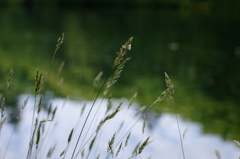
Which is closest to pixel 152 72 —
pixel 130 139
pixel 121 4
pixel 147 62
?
pixel 147 62

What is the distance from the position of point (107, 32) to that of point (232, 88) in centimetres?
1611

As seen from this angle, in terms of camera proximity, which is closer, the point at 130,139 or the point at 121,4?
the point at 130,139

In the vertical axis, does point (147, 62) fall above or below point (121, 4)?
below

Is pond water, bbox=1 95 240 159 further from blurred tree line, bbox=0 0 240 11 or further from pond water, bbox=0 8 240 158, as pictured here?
blurred tree line, bbox=0 0 240 11

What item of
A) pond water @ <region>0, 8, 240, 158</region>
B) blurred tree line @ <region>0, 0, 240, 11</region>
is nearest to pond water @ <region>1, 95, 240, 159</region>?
pond water @ <region>0, 8, 240, 158</region>

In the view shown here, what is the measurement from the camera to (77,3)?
5294 cm

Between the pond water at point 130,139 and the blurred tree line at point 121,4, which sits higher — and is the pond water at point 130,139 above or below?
below

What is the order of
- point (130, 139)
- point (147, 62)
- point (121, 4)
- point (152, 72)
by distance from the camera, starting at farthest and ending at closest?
point (121, 4)
point (147, 62)
point (152, 72)
point (130, 139)

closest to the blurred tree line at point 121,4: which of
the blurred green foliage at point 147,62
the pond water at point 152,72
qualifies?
the blurred green foliage at point 147,62

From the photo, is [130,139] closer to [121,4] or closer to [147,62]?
[147,62]

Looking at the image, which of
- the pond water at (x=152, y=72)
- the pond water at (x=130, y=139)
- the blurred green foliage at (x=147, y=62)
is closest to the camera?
the pond water at (x=130, y=139)

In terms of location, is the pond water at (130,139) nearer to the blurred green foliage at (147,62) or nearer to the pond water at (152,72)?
the pond water at (152,72)

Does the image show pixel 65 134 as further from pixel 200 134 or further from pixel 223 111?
pixel 223 111

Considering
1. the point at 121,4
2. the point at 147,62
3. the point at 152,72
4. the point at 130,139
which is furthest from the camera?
the point at 121,4
